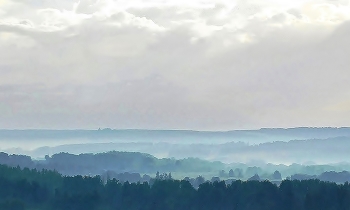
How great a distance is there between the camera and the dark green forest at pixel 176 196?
90.6 meters

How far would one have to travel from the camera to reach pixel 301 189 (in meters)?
95.4

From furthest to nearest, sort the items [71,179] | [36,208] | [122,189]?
1. [71,179]
2. [122,189]
3. [36,208]

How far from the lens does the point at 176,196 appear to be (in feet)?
313

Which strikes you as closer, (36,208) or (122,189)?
(36,208)

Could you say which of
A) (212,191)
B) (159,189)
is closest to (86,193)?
(159,189)

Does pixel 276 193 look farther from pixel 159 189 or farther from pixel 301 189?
pixel 159 189

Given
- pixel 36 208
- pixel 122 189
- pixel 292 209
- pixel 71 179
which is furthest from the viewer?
pixel 71 179

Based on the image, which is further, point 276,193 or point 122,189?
point 122,189

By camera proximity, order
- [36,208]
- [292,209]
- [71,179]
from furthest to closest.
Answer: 1. [71,179]
2. [36,208]
3. [292,209]

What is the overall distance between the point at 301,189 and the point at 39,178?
39214 mm

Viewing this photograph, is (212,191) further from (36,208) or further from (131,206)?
(36,208)

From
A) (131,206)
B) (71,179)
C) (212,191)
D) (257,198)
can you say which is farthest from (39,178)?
(257,198)

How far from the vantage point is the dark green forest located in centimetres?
9056

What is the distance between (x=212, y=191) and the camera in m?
96.5
